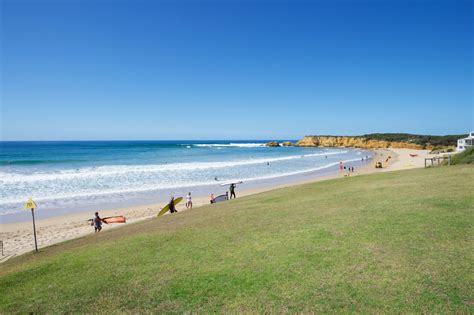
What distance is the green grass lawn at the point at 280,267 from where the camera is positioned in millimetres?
5719

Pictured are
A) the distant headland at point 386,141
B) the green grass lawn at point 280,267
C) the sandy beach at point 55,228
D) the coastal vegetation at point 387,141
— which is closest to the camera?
the green grass lawn at point 280,267

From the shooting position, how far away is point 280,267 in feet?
23.1

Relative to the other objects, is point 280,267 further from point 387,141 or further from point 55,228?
point 387,141

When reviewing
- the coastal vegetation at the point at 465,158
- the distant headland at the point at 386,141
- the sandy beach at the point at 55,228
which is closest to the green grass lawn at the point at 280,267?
the sandy beach at the point at 55,228

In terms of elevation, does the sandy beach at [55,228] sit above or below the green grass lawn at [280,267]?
below

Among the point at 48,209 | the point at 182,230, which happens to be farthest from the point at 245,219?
the point at 48,209

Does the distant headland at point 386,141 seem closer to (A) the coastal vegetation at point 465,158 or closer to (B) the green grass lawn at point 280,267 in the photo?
(A) the coastal vegetation at point 465,158

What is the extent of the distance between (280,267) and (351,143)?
484 ft

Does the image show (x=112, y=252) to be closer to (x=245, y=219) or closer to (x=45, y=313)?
(x=45, y=313)

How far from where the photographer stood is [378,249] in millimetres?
7414

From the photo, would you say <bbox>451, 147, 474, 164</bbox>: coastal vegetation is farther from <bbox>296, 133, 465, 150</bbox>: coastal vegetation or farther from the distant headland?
the distant headland

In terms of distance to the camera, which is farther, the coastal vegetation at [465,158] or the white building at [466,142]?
the white building at [466,142]

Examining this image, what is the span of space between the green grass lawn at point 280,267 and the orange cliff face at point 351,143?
111 meters

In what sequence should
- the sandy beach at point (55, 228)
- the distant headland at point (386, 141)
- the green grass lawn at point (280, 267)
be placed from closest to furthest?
1. the green grass lawn at point (280, 267)
2. the sandy beach at point (55, 228)
3. the distant headland at point (386, 141)
